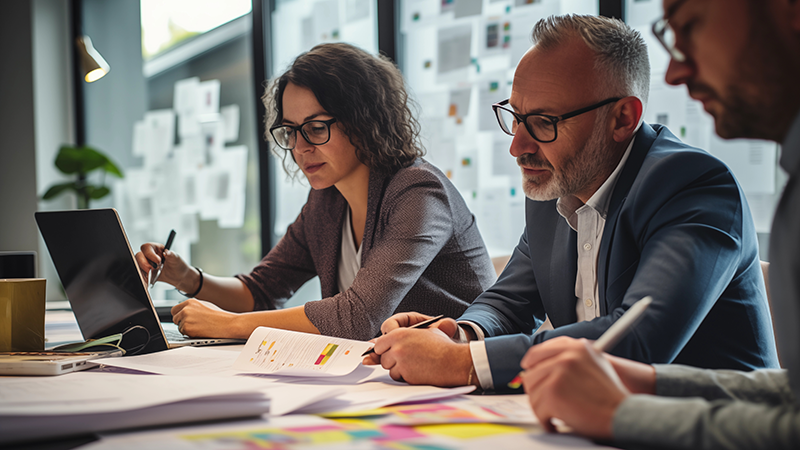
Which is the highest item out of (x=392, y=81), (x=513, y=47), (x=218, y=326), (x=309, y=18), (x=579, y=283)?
(x=309, y=18)

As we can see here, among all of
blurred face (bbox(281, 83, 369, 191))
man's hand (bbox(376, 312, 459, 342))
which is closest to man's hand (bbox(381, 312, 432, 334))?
man's hand (bbox(376, 312, 459, 342))

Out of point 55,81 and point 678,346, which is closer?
point 678,346

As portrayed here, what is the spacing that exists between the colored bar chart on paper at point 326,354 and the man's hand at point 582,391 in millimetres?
460

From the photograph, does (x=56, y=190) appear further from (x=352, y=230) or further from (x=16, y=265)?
(x=352, y=230)

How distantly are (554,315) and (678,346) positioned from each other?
42 centimetres

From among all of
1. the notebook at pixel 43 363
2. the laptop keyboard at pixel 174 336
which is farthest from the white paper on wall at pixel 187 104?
the notebook at pixel 43 363

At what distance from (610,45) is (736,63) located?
55 cm

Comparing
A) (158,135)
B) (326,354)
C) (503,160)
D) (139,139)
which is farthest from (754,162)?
(139,139)

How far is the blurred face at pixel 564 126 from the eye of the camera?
1.15 meters

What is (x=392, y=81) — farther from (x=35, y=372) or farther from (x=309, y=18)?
(x=309, y=18)

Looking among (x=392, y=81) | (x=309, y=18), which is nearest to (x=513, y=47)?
(x=392, y=81)

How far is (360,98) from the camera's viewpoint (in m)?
1.73

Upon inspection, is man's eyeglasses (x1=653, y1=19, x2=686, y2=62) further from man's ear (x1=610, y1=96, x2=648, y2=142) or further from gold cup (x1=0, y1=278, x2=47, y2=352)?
gold cup (x1=0, y1=278, x2=47, y2=352)

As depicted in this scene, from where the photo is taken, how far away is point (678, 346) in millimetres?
848
